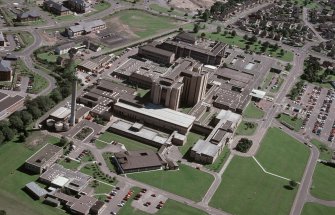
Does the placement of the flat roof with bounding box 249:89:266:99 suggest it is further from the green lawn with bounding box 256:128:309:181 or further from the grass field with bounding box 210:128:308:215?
the grass field with bounding box 210:128:308:215

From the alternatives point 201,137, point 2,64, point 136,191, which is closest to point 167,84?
point 201,137

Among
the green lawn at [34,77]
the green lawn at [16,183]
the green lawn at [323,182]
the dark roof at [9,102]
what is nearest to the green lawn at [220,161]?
the green lawn at [323,182]

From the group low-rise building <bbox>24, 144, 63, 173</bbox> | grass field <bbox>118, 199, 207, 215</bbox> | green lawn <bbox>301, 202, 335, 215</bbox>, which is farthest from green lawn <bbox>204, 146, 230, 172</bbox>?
low-rise building <bbox>24, 144, 63, 173</bbox>

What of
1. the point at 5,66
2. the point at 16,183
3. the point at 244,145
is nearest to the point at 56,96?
the point at 5,66

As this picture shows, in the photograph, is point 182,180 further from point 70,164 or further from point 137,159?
point 70,164

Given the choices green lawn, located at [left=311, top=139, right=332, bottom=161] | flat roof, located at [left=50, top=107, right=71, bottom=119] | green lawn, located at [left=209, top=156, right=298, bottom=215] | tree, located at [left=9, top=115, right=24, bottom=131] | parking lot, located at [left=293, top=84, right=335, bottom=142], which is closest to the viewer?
green lawn, located at [left=209, top=156, right=298, bottom=215]

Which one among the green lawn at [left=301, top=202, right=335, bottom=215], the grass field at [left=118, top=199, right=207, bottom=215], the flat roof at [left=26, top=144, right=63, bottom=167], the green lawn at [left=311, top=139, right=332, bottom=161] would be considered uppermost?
the green lawn at [left=311, top=139, right=332, bottom=161]

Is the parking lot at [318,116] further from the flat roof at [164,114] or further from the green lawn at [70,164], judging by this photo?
the green lawn at [70,164]

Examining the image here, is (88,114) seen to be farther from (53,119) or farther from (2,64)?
(2,64)
